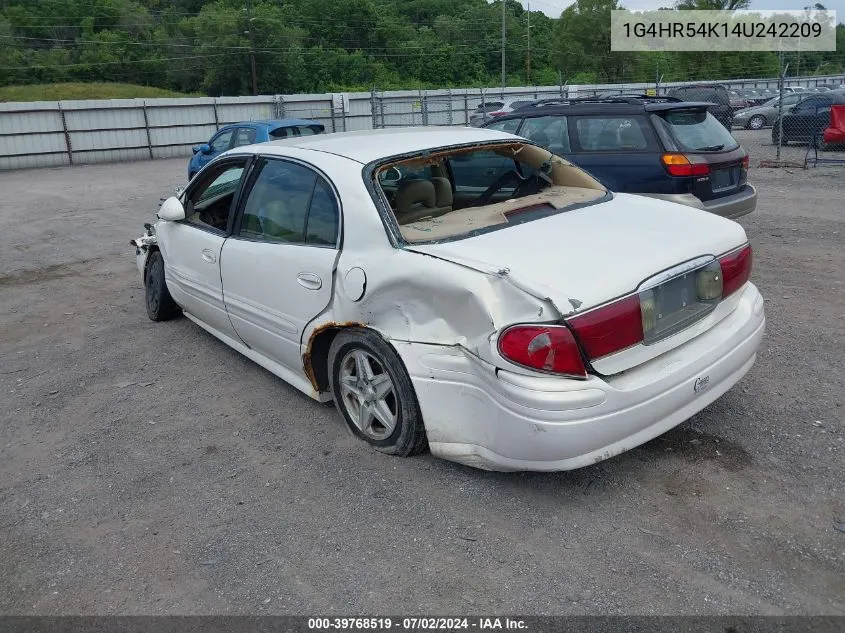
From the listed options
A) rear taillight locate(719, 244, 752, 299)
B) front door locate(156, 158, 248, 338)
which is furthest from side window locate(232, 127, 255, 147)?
rear taillight locate(719, 244, 752, 299)

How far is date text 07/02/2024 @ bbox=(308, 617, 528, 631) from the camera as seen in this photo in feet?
8.13

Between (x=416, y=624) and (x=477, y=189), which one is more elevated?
(x=477, y=189)

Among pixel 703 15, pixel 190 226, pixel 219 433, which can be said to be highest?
pixel 703 15

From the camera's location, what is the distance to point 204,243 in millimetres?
4742

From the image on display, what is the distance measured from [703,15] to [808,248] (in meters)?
49.7

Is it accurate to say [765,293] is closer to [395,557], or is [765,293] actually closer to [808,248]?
[808,248]

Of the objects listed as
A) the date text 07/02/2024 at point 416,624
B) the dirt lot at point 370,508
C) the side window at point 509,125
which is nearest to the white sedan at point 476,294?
the dirt lot at point 370,508

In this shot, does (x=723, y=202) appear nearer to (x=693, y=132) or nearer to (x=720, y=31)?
(x=693, y=132)

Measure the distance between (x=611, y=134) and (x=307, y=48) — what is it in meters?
75.5

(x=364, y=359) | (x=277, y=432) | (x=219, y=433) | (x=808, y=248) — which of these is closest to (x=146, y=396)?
(x=219, y=433)

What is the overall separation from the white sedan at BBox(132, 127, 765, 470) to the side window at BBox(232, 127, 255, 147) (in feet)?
32.7

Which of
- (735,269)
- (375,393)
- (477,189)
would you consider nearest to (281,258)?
(375,393)

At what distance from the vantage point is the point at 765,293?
6.00m

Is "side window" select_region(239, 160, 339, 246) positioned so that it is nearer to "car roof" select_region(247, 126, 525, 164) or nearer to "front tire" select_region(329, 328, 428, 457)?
"car roof" select_region(247, 126, 525, 164)
